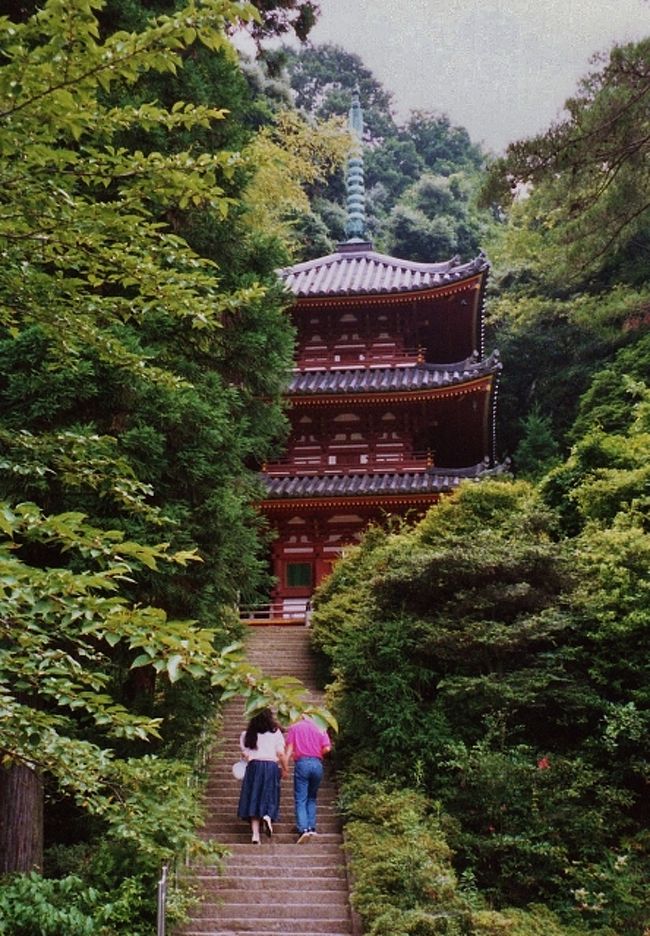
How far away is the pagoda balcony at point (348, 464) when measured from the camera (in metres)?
17.6

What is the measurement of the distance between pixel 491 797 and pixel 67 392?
5.07m

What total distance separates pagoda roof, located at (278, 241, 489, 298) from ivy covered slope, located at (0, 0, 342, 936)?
30.1 feet

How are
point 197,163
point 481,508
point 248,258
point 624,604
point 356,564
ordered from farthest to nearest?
point 356,564 < point 481,508 < point 624,604 < point 248,258 < point 197,163

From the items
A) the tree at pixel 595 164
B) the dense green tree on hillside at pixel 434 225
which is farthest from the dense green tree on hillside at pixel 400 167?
the tree at pixel 595 164

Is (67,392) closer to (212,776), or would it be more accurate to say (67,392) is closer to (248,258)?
(248,258)

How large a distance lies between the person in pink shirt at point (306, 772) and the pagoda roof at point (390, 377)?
391 inches

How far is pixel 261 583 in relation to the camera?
25.3 ft

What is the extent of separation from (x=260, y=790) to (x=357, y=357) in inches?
511

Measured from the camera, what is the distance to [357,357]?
19.1 meters

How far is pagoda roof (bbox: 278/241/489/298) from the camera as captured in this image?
1812 centimetres

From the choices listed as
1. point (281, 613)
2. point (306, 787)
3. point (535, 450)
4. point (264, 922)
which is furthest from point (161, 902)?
point (535, 450)

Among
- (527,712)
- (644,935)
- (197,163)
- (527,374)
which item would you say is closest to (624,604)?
(527,712)

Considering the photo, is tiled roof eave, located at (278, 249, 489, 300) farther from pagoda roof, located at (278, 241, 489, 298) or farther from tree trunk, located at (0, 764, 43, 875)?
tree trunk, located at (0, 764, 43, 875)

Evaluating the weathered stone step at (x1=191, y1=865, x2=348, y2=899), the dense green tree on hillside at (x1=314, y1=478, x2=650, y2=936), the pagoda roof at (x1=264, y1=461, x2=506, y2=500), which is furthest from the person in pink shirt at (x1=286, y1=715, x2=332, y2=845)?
the pagoda roof at (x1=264, y1=461, x2=506, y2=500)
